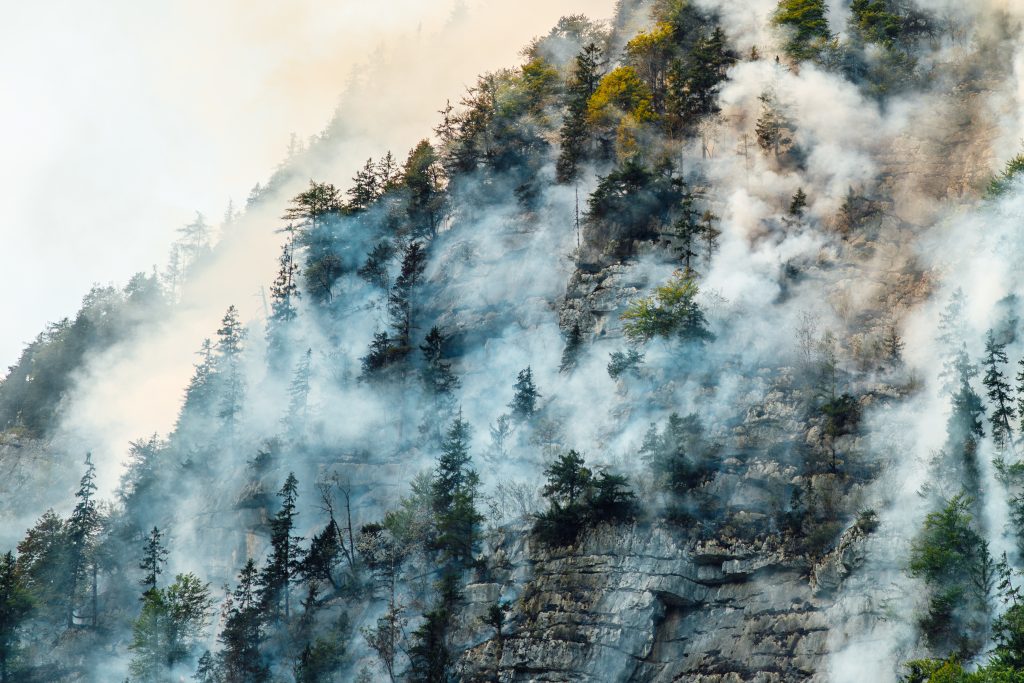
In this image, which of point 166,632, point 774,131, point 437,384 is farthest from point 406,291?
point 166,632

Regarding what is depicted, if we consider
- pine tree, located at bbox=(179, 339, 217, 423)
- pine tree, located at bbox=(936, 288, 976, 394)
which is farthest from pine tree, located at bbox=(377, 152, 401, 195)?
pine tree, located at bbox=(936, 288, 976, 394)

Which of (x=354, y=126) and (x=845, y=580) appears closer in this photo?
(x=845, y=580)

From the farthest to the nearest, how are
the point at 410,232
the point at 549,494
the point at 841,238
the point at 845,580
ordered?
the point at 410,232, the point at 841,238, the point at 549,494, the point at 845,580

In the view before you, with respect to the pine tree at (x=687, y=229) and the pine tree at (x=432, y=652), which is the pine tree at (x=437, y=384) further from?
the pine tree at (x=687, y=229)

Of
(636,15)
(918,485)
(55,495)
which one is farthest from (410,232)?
(918,485)

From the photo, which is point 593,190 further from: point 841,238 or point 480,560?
point 480,560

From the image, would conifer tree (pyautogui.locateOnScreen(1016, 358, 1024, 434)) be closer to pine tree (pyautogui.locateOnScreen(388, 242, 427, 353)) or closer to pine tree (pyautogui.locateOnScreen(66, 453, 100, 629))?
pine tree (pyautogui.locateOnScreen(388, 242, 427, 353))

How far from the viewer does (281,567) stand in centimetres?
5844

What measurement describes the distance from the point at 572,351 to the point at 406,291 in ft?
53.8

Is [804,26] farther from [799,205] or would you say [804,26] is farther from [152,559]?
[152,559]

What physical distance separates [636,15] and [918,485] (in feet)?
169

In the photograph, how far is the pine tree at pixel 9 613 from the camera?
59.7 meters

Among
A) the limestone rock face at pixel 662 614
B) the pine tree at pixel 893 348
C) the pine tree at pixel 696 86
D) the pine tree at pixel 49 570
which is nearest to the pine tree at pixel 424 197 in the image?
the pine tree at pixel 696 86

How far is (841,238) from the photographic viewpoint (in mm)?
60469
